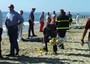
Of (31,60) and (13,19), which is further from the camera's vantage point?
(13,19)

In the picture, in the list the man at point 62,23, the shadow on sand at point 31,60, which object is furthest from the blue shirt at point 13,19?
the man at point 62,23

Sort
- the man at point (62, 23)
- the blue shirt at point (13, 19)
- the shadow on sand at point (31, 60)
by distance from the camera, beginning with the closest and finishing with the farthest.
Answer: the shadow on sand at point (31, 60) < the blue shirt at point (13, 19) < the man at point (62, 23)

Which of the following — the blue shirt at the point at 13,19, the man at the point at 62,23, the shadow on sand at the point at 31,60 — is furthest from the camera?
the man at the point at 62,23

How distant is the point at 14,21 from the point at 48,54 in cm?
226

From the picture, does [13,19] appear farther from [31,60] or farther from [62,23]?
[62,23]

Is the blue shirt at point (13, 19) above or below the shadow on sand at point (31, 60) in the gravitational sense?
above

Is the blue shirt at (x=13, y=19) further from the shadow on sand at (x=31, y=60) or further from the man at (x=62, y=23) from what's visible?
the man at (x=62, y=23)

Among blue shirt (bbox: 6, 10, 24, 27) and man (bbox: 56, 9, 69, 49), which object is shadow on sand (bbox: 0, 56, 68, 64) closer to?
blue shirt (bbox: 6, 10, 24, 27)

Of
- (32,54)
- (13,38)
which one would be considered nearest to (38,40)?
(32,54)

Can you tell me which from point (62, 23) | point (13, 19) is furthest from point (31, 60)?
point (62, 23)

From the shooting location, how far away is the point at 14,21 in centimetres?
1440

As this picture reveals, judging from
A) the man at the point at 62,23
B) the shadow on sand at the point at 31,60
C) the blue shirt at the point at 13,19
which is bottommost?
the shadow on sand at the point at 31,60

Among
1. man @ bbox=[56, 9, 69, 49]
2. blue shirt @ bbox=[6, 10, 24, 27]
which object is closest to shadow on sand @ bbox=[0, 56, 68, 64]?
blue shirt @ bbox=[6, 10, 24, 27]

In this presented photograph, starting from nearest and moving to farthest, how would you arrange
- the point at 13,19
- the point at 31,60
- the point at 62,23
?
the point at 31,60 → the point at 13,19 → the point at 62,23
